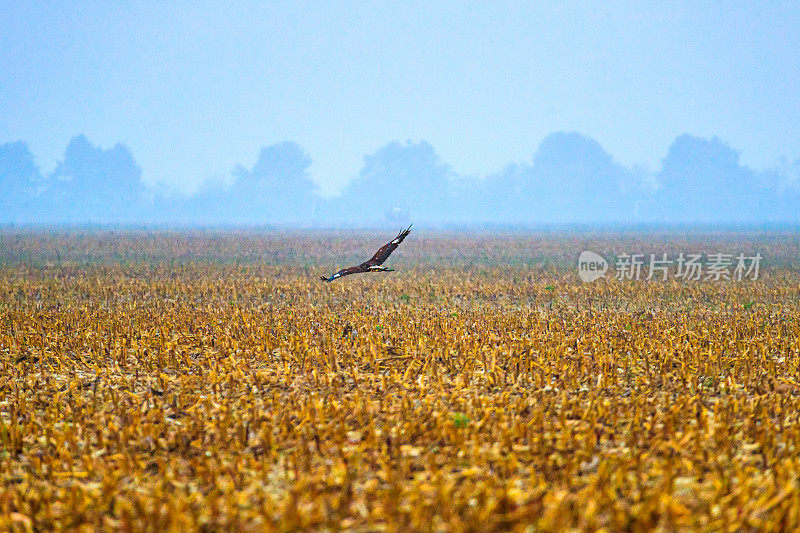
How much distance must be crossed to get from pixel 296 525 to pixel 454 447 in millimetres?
1969

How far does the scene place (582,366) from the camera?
9.14 meters

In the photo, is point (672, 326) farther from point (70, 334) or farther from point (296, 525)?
point (70, 334)

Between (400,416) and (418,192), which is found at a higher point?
(418,192)

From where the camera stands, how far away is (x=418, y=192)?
7441 inches

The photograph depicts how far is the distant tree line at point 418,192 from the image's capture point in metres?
182

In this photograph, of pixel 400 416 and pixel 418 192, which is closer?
pixel 400 416

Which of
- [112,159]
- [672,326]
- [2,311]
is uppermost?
[112,159]

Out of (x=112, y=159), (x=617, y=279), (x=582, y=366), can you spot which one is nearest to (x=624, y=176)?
(x=112, y=159)

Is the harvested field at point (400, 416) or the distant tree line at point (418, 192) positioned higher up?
the distant tree line at point (418, 192)

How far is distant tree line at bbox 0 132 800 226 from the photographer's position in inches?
7185

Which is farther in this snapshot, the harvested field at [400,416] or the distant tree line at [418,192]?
the distant tree line at [418,192]

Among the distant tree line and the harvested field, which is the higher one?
the distant tree line

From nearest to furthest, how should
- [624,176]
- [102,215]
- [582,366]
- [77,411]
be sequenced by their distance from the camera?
[77,411] < [582,366] < [102,215] < [624,176]

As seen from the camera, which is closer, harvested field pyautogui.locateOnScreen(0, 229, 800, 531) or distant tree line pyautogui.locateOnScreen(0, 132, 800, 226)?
harvested field pyautogui.locateOnScreen(0, 229, 800, 531)
